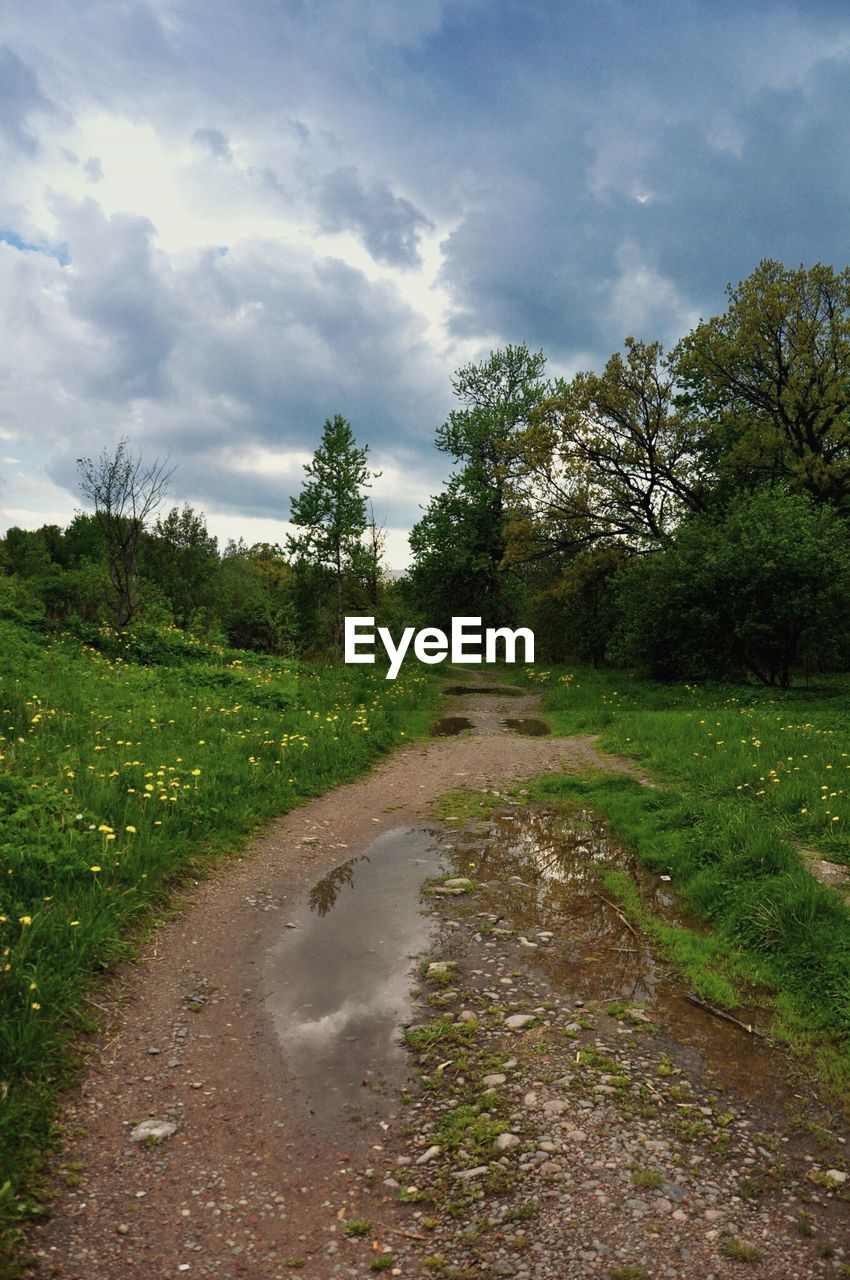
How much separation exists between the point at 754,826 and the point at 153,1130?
638 cm

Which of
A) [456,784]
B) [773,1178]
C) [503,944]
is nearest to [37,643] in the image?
[456,784]

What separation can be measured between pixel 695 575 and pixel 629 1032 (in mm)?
17877

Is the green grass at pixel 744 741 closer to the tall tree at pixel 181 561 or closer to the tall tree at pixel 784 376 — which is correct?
the tall tree at pixel 784 376

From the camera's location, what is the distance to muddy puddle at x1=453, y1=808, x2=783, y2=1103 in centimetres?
450

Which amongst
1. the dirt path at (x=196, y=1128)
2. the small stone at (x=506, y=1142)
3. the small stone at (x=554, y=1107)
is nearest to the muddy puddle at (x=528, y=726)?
the dirt path at (x=196, y=1128)

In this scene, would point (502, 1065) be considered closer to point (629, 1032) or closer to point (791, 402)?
point (629, 1032)

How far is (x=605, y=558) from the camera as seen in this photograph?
27094mm

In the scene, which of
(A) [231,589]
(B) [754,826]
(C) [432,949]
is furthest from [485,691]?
(A) [231,589]

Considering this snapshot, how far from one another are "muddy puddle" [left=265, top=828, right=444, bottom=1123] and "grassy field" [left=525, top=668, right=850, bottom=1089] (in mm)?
2252

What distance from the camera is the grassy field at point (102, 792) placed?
4184mm

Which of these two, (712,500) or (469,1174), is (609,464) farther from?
(469,1174)

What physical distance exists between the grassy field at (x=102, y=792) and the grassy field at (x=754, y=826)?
437cm

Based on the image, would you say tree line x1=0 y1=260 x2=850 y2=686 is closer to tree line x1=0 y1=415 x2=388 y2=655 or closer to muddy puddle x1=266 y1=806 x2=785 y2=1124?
tree line x1=0 y1=415 x2=388 y2=655

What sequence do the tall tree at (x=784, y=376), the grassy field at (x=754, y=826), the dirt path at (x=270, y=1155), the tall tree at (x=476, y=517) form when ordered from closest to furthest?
1. the dirt path at (x=270, y=1155)
2. the grassy field at (x=754, y=826)
3. the tall tree at (x=784, y=376)
4. the tall tree at (x=476, y=517)
